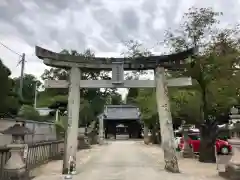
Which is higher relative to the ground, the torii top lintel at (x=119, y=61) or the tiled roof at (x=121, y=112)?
the tiled roof at (x=121, y=112)

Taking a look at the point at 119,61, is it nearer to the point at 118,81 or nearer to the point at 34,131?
the point at 118,81

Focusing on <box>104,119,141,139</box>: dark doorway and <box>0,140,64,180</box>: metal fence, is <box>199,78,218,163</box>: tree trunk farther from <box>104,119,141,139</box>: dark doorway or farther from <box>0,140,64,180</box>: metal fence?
<box>104,119,141,139</box>: dark doorway

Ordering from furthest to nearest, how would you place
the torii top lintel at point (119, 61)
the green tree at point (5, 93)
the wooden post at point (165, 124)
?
the torii top lintel at point (119, 61) < the wooden post at point (165, 124) < the green tree at point (5, 93)

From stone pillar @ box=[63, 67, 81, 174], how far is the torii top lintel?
0.42 metres

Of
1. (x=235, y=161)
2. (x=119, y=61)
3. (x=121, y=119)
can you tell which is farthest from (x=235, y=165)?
(x=121, y=119)

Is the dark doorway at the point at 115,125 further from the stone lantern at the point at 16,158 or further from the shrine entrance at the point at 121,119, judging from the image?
the stone lantern at the point at 16,158

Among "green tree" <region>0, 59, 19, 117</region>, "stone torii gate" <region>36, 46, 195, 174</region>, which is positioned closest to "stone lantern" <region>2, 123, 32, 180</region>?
"green tree" <region>0, 59, 19, 117</region>

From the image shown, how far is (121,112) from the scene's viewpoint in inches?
2363

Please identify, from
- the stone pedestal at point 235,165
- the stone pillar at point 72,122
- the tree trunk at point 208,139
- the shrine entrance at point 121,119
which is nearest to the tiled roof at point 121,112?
the shrine entrance at point 121,119

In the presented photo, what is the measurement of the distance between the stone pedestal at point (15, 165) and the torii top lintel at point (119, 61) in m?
4.66

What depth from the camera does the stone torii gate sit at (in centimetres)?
1412

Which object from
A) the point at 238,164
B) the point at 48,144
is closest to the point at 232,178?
the point at 238,164

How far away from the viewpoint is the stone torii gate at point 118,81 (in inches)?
556

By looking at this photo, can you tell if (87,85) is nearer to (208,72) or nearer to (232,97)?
(208,72)
